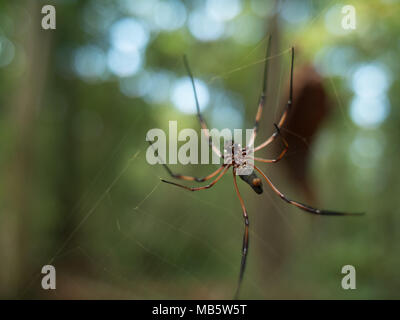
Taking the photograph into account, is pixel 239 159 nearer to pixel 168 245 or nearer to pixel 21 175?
pixel 21 175

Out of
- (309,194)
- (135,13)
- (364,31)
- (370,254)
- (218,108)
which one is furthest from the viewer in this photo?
(218,108)

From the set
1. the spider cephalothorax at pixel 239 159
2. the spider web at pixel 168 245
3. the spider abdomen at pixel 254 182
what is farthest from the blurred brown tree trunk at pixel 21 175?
the spider abdomen at pixel 254 182

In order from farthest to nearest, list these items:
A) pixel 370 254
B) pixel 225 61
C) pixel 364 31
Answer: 1. pixel 370 254
2. pixel 225 61
3. pixel 364 31

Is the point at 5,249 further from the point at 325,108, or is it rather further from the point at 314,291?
the point at 314,291

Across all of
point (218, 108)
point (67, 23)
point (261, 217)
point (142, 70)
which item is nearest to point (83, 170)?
point (142, 70)

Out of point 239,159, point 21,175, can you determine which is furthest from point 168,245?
point 239,159

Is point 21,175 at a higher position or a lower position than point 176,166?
lower

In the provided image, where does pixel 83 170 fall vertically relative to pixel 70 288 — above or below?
above

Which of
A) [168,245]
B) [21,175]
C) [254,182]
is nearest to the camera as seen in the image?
[254,182]
